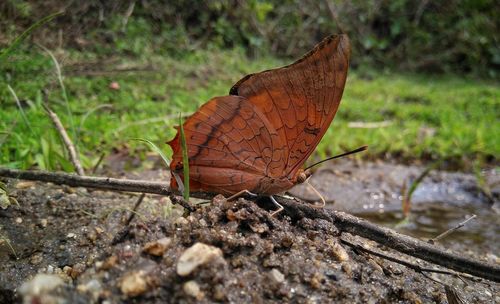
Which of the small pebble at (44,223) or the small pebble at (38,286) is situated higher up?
the small pebble at (38,286)

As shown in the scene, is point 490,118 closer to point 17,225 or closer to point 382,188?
point 382,188

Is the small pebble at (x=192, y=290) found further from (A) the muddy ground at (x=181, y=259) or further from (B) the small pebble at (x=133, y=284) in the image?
(B) the small pebble at (x=133, y=284)

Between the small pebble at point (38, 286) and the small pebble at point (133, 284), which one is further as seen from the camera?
the small pebble at point (133, 284)

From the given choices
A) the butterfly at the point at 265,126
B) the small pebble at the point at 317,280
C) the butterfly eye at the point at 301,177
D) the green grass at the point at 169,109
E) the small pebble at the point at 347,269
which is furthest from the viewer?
the green grass at the point at 169,109

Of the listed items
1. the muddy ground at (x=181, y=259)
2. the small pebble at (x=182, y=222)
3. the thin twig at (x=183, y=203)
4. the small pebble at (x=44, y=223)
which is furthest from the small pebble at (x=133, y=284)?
the small pebble at (x=44, y=223)

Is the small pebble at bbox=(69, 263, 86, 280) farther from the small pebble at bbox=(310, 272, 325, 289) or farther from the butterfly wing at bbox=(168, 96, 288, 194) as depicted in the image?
the small pebble at bbox=(310, 272, 325, 289)
